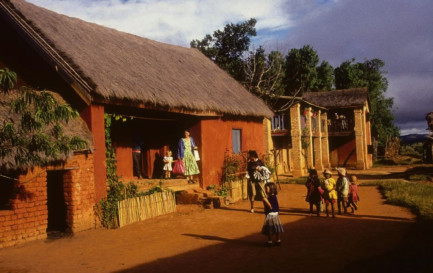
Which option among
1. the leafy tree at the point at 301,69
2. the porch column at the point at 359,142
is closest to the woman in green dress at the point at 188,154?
the porch column at the point at 359,142

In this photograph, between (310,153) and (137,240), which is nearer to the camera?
(137,240)

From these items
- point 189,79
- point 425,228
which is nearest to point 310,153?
point 189,79

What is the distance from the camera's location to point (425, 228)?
328 inches

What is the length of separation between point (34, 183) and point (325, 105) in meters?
24.2

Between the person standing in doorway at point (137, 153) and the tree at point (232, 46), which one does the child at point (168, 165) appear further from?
the tree at point (232, 46)

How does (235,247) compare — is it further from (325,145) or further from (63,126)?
(325,145)

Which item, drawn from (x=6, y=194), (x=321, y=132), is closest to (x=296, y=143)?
(x=321, y=132)

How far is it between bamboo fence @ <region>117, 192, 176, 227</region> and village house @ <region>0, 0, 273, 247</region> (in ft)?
2.15

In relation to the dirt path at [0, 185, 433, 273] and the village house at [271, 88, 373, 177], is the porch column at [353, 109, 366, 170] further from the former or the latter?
the dirt path at [0, 185, 433, 273]

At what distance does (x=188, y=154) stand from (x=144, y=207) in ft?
10.7

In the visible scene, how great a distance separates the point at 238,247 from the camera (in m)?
7.65

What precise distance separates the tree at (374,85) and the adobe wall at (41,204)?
127 ft

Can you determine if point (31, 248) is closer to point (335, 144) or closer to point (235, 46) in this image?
point (235, 46)

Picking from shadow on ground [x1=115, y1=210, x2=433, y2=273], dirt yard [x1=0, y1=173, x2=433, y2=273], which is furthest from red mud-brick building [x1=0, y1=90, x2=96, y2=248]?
shadow on ground [x1=115, y1=210, x2=433, y2=273]
